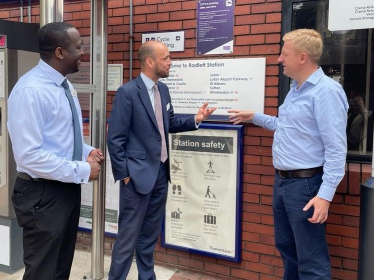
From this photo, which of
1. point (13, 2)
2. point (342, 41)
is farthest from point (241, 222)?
point (13, 2)

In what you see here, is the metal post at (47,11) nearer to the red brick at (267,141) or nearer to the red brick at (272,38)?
the red brick at (272,38)

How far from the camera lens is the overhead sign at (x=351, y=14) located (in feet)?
8.22

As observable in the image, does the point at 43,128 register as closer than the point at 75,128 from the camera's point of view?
Yes

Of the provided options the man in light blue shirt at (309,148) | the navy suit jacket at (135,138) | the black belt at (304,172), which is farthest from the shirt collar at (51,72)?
the black belt at (304,172)

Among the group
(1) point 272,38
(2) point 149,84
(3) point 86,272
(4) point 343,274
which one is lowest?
(3) point 86,272

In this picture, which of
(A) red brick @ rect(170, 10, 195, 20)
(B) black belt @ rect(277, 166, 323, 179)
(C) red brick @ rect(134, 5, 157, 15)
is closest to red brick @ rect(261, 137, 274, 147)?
(B) black belt @ rect(277, 166, 323, 179)

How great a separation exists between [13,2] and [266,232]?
3.56 meters

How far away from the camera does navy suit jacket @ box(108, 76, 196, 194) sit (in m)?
3.13

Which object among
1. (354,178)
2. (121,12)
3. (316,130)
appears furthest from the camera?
(121,12)

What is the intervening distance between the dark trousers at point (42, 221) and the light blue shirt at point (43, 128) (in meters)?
0.11

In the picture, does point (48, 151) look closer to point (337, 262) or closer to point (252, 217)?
point (252, 217)

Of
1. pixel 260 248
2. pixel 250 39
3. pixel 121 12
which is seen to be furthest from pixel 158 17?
pixel 260 248

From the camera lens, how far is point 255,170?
3592 millimetres

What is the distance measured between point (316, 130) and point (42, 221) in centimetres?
172
